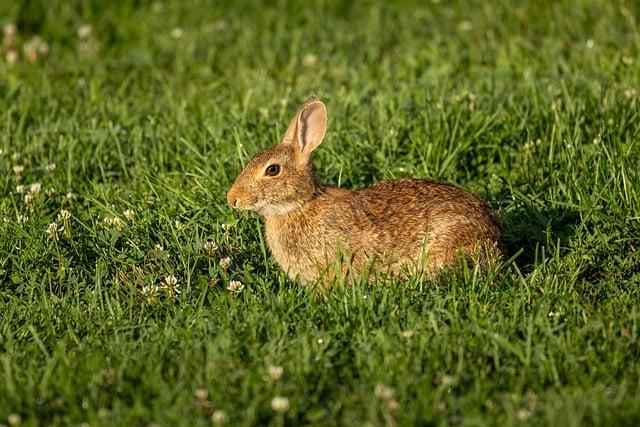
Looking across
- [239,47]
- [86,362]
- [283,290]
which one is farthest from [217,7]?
[86,362]

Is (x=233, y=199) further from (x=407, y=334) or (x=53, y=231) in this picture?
(x=407, y=334)

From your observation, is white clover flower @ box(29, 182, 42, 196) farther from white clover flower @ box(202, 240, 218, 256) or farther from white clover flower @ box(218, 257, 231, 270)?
white clover flower @ box(218, 257, 231, 270)

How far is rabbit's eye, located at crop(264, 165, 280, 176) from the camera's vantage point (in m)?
6.10

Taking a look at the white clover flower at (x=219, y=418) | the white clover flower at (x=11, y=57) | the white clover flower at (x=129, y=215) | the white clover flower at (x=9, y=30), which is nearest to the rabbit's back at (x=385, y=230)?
the white clover flower at (x=129, y=215)

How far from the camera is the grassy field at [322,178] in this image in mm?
4547

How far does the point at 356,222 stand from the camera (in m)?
6.08

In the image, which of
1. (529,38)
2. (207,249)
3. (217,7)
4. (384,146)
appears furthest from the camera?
(217,7)

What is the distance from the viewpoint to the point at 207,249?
235 inches

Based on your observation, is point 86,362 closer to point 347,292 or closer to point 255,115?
point 347,292

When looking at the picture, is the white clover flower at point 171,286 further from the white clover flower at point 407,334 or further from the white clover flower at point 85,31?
the white clover flower at point 85,31

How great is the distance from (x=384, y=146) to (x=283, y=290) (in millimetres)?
2008

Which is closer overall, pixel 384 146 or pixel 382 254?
pixel 382 254

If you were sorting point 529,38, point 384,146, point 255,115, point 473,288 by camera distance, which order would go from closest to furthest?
point 473,288, point 384,146, point 255,115, point 529,38

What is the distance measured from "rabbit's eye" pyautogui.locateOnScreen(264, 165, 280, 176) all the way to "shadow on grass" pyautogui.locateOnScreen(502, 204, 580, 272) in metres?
1.38
